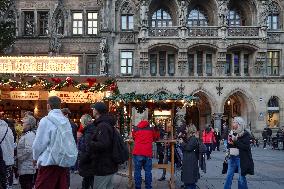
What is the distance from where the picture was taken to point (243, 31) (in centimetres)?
4031

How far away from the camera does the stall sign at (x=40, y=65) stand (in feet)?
61.3

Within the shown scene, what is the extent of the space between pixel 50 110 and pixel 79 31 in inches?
1411

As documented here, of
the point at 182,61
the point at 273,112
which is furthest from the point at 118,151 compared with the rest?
the point at 273,112

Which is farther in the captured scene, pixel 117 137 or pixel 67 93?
pixel 67 93

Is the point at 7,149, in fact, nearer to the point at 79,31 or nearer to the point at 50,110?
the point at 50,110

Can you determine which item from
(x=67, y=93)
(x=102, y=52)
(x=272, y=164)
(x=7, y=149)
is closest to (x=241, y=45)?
(x=102, y=52)

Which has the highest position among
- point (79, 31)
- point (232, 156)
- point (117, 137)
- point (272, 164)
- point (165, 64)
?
point (79, 31)

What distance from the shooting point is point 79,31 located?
140ft

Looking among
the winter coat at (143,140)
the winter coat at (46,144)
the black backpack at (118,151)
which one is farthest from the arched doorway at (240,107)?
the winter coat at (46,144)

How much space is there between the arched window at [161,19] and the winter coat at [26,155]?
109 feet

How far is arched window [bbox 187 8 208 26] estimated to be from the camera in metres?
42.8

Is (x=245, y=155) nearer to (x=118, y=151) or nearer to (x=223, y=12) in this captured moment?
(x=118, y=151)

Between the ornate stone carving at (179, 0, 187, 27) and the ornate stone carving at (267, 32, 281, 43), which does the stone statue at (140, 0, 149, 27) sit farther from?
the ornate stone carving at (267, 32, 281, 43)

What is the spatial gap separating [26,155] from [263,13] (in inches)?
1309
